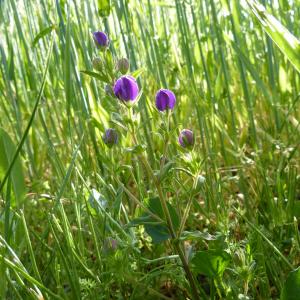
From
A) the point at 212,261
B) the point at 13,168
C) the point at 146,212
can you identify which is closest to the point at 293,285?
the point at 212,261

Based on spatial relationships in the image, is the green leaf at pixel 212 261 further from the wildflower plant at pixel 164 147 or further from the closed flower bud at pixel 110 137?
the closed flower bud at pixel 110 137

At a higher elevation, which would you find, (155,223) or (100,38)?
(100,38)

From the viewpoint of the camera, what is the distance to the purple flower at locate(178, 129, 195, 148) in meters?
0.65

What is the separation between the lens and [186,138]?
0.65 metres

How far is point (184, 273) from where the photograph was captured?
27.8 inches

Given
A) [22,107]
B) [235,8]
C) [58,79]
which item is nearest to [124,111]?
[235,8]

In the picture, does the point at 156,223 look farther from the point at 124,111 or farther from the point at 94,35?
the point at 94,35

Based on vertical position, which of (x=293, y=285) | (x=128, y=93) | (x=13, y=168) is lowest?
(x=293, y=285)

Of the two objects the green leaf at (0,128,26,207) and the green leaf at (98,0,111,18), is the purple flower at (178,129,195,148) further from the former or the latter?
the green leaf at (98,0,111,18)

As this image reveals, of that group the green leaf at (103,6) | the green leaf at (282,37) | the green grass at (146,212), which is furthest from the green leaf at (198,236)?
the green leaf at (103,6)

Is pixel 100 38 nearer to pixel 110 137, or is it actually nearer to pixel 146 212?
pixel 110 137

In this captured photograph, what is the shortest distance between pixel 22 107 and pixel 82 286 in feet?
3.86

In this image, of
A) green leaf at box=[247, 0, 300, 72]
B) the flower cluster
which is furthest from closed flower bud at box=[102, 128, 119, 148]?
green leaf at box=[247, 0, 300, 72]

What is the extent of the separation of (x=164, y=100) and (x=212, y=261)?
0.69 feet
